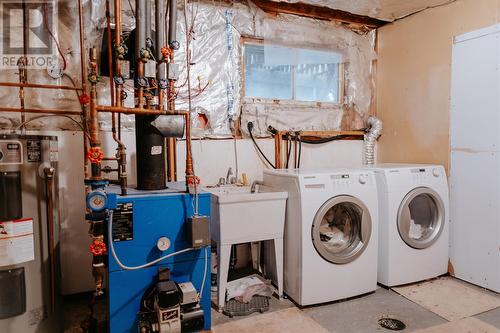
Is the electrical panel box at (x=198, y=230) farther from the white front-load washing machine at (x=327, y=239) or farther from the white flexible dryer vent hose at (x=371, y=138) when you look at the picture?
the white flexible dryer vent hose at (x=371, y=138)

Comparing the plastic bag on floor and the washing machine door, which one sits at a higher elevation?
the washing machine door

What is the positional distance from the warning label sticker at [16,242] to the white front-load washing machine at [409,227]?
7.44 feet

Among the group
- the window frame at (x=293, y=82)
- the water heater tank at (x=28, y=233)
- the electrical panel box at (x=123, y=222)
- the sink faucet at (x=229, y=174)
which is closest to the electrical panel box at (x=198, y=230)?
the electrical panel box at (x=123, y=222)

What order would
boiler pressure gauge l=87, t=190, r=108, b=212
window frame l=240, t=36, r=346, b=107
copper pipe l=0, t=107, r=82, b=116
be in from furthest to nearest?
1. window frame l=240, t=36, r=346, b=107
2. copper pipe l=0, t=107, r=82, b=116
3. boiler pressure gauge l=87, t=190, r=108, b=212

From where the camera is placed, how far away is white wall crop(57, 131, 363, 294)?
2.29 m

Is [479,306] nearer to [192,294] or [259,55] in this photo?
[192,294]

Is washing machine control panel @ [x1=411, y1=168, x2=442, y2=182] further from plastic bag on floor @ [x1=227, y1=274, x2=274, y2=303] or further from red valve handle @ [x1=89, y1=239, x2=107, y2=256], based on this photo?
red valve handle @ [x1=89, y1=239, x2=107, y2=256]

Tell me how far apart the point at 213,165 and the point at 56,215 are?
1.22 m

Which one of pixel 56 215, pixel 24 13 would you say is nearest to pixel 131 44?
pixel 24 13

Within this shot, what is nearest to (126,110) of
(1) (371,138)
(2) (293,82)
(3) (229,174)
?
(3) (229,174)

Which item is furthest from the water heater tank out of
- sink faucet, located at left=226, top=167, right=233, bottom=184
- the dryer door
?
the dryer door

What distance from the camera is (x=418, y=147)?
9.90ft

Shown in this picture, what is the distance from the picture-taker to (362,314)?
2.11 m

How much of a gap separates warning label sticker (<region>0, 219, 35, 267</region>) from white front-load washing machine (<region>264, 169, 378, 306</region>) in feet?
5.03
